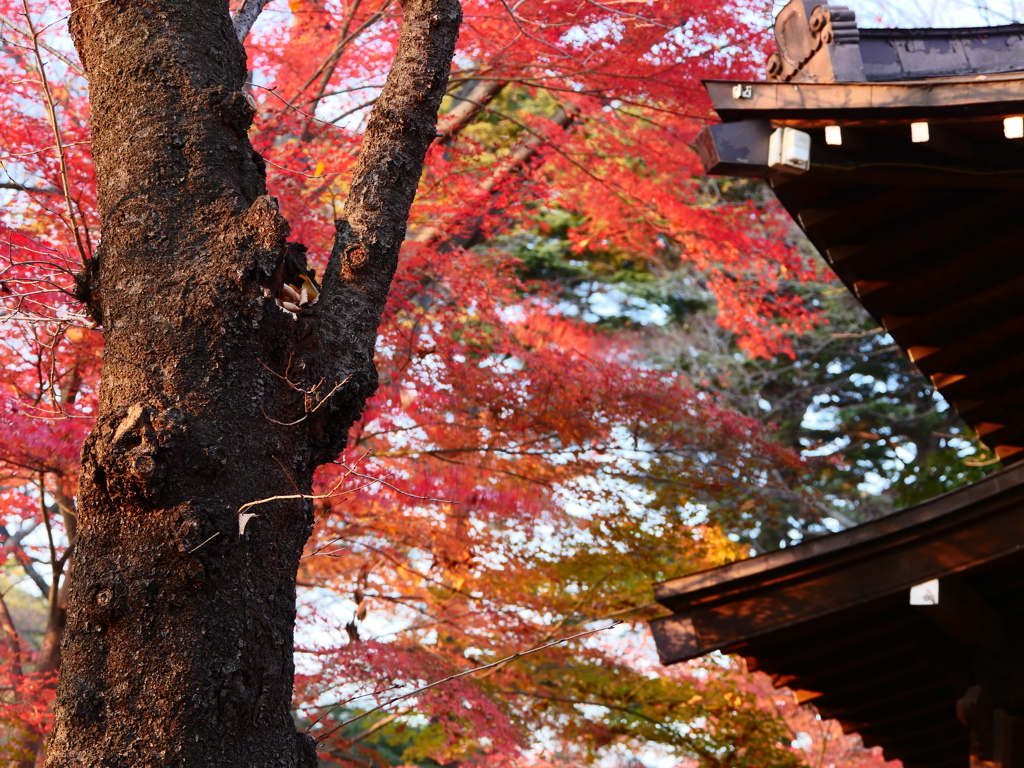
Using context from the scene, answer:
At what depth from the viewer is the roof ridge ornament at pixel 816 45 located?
3488 mm

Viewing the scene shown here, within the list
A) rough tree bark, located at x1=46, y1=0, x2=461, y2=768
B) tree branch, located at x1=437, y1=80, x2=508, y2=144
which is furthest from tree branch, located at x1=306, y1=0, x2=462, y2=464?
tree branch, located at x1=437, y1=80, x2=508, y2=144

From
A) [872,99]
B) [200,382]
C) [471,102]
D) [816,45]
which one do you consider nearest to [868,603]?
[872,99]

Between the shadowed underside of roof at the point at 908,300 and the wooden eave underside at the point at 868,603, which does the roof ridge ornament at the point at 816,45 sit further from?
the wooden eave underside at the point at 868,603

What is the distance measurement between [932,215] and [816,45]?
3.03ft

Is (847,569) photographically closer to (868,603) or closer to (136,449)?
(868,603)

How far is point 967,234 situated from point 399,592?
19.5 feet

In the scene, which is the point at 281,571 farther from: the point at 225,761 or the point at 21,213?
the point at 21,213

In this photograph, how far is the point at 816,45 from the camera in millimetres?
3619

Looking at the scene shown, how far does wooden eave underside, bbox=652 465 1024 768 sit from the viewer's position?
11.5 feet

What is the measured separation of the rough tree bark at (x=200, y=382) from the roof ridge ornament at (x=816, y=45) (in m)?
1.82

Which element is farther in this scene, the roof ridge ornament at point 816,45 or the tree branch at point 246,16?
the roof ridge ornament at point 816,45

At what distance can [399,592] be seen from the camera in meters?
8.05

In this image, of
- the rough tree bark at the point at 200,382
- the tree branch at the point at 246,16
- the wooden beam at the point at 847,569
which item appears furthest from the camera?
the wooden beam at the point at 847,569

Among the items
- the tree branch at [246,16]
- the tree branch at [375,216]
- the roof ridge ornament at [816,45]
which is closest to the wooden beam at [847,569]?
the roof ridge ornament at [816,45]
